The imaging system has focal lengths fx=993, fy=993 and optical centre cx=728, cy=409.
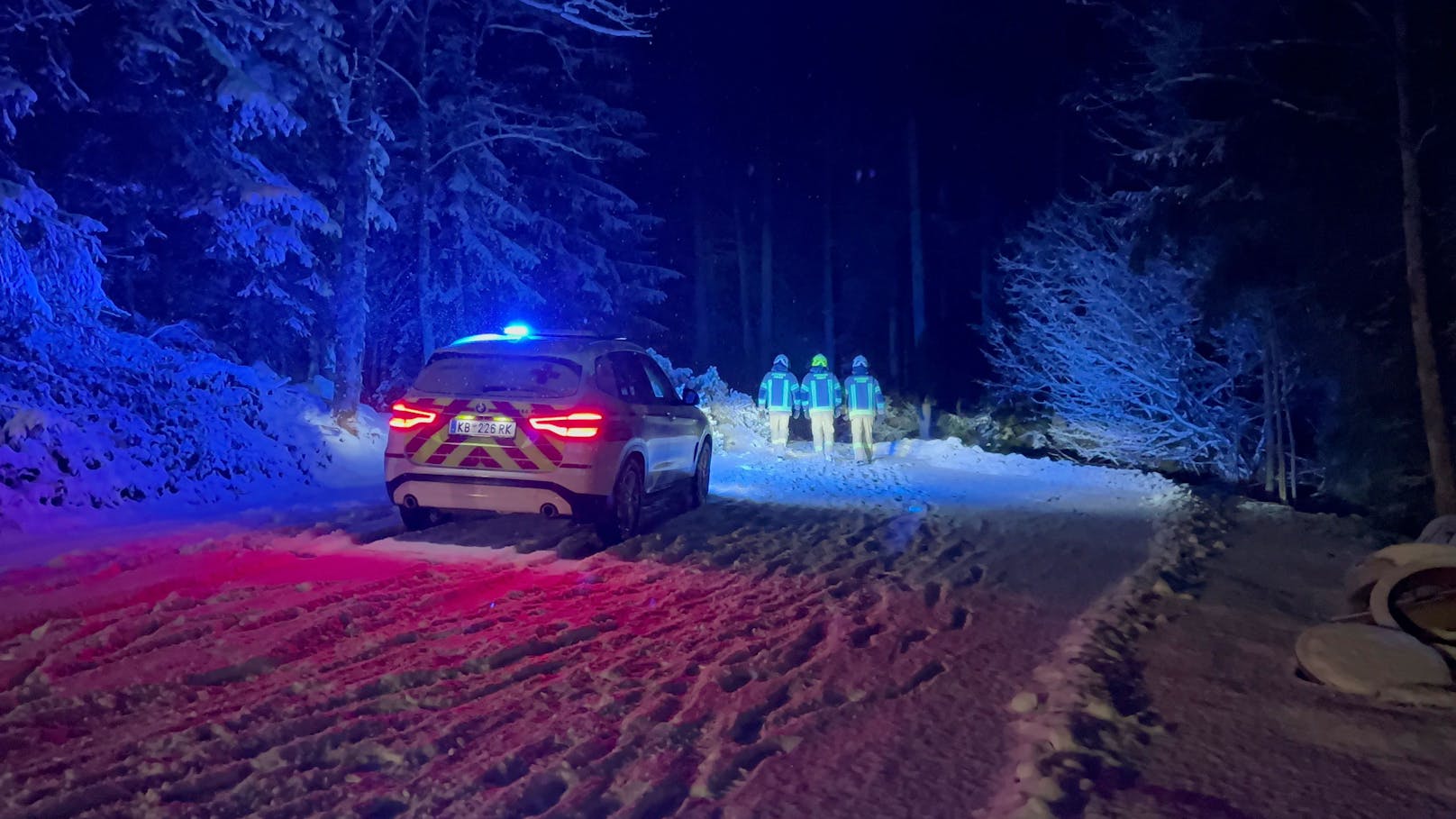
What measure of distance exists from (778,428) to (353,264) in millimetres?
8700

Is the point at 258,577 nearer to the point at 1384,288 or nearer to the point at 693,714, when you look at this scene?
the point at 693,714

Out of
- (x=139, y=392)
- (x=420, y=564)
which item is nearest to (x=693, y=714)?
(x=420, y=564)

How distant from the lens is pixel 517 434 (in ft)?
27.7

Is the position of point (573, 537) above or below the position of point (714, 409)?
below

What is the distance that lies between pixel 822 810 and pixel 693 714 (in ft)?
3.60

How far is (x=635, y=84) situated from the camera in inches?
1227

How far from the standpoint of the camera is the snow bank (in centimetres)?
977

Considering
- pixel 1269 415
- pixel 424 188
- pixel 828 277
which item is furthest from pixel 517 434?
pixel 828 277

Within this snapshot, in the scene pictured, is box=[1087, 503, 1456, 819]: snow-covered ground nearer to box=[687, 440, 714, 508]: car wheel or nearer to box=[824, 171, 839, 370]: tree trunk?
box=[687, 440, 714, 508]: car wheel

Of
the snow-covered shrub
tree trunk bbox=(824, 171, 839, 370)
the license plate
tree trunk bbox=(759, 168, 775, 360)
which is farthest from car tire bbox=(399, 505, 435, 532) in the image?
tree trunk bbox=(759, 168, 775, 360)

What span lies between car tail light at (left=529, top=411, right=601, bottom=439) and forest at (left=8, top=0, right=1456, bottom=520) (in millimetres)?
4929

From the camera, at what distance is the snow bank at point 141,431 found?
9773 mm

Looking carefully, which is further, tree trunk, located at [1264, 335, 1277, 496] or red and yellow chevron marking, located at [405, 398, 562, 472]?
tree trunk, located at [1264, 335, 1277, 496]

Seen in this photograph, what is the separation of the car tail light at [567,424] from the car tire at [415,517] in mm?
1470
